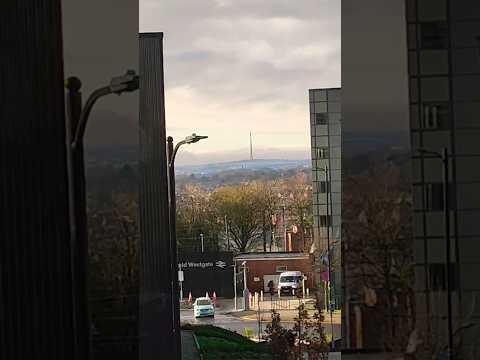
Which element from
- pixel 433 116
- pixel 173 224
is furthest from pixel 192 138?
pixel 433 116

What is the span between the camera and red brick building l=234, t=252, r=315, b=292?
3.38m

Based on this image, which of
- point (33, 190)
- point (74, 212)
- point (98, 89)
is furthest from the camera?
point (98, 89)

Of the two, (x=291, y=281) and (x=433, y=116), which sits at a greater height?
(x=433, y=116)

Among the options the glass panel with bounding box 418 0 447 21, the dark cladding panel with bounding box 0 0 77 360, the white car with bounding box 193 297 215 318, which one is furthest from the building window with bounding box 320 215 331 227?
the dark cladding panel with bounding box 0 0 77 360

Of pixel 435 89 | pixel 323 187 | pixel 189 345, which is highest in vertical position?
pixel 435 89

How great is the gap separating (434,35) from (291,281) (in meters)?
1.13

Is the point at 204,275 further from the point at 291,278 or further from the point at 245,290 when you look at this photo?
the point at 291,278

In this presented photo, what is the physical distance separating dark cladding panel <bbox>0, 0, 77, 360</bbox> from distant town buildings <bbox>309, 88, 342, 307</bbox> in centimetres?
111

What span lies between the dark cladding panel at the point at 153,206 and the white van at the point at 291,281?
465mm

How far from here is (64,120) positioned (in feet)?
8.72

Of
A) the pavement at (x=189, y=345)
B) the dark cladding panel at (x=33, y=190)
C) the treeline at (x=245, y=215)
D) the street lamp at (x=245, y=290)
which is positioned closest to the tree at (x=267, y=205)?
the treeline at (x=245, y=215)

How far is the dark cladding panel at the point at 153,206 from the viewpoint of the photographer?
3.25m

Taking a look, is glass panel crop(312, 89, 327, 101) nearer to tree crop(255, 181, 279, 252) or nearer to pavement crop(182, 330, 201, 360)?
tree crop(255, 181, 279, 252)

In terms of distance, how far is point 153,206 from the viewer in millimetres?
3289
